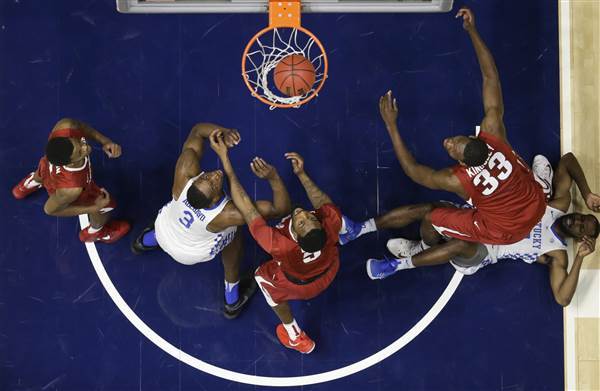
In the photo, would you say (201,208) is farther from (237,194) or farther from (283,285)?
(283,285)

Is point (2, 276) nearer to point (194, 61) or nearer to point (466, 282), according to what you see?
point (194, 61)

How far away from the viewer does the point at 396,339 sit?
5059mm

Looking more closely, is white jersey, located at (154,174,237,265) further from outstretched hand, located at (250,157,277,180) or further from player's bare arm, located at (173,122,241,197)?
outstretched hand, located at (250,157,277,180)

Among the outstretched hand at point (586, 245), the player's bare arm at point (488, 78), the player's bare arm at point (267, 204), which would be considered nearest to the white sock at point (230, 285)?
the player's bare arm at point (267, 204)

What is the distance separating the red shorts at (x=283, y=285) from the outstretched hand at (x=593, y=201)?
2104 mm

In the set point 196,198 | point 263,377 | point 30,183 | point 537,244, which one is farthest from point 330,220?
point 30,183

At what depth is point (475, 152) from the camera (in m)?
3.94

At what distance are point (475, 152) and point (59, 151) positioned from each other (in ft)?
9.17

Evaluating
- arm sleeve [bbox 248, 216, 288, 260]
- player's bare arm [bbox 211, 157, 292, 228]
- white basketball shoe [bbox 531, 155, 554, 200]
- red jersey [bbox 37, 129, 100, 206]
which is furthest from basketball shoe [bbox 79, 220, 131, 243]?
white basketball shoe [bbox 531, 155, 554, 200]

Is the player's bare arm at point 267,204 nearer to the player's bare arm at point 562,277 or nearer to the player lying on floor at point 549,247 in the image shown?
the player lying on floor at point 549,247

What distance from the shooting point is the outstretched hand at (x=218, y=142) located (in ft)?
13.7

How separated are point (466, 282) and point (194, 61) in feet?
9.81

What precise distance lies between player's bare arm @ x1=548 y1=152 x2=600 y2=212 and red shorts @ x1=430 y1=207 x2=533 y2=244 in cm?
69

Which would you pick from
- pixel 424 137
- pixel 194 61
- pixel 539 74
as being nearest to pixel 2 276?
→ pixel 194 61
